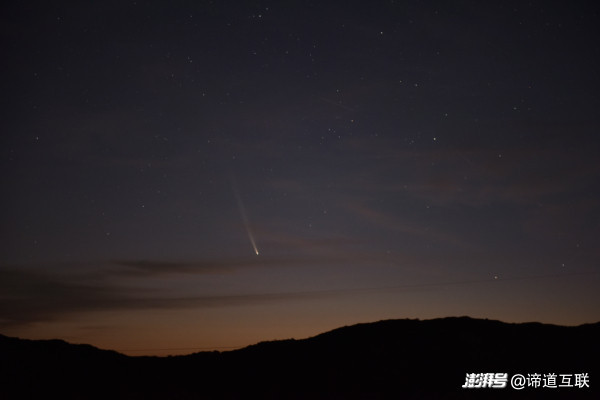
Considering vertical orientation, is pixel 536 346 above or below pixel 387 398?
above

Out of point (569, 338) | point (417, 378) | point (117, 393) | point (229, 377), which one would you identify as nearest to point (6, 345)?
point (117, 393)

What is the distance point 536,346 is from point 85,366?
102 feet

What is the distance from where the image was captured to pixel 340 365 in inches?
1721

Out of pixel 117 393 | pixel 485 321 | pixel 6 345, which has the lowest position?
pixel 117 393

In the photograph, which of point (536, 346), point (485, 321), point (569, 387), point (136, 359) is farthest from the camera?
point (485, 321)

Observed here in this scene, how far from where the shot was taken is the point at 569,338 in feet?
149

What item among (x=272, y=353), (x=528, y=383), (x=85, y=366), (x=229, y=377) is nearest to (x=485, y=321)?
(x=528, y=383)

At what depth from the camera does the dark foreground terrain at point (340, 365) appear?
3444 cm

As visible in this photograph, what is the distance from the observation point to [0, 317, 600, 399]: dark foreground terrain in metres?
34.4

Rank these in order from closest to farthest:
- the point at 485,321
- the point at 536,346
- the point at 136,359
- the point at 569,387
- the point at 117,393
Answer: the point at 117,393
the point at 569,387
the point at 136,359
the point at 536,346
the point at 485,321

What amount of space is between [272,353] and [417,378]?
10984 mm

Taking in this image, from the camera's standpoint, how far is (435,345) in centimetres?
4594

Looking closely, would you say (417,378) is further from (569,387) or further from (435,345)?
(569,387)

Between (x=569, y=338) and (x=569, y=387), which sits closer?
(x=569, y=387)
